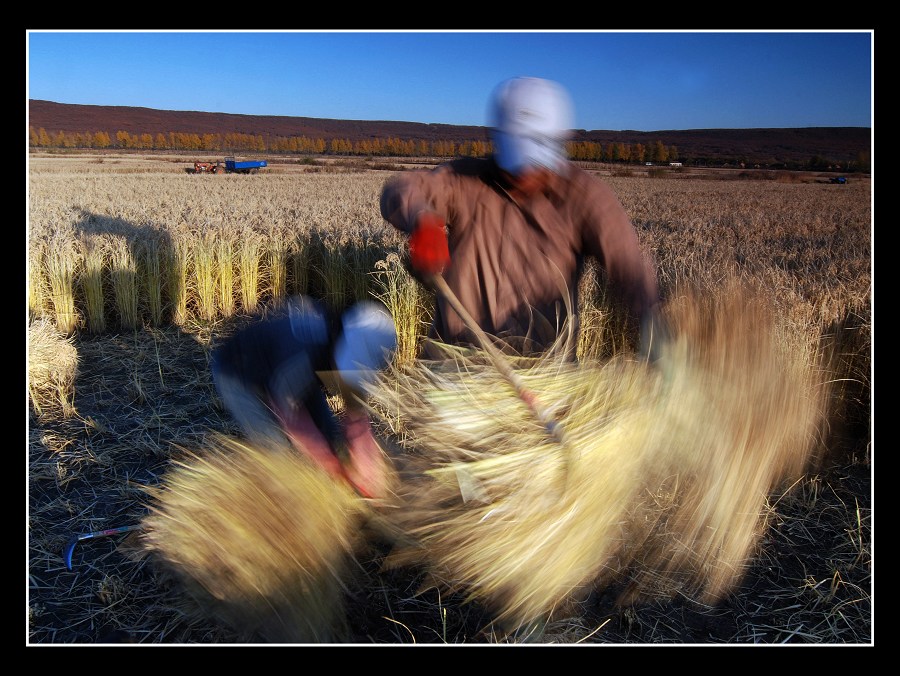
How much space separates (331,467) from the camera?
5.16 ft

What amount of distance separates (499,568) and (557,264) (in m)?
0.86

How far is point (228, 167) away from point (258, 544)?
59.1 feet

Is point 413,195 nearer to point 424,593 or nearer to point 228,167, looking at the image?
point 424,593

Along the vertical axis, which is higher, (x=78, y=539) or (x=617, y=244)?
(x=617, y=244)

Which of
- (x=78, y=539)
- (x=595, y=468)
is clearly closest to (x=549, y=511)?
(x=595, y=468)

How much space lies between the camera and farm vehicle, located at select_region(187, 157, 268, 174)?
1708 cm

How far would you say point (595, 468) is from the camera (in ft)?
4.00

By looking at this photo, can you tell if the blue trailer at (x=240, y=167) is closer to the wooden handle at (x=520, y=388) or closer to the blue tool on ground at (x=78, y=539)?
the blue tool on ground at (x=78, y=539)

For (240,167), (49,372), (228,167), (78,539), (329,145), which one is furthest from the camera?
(228,167)

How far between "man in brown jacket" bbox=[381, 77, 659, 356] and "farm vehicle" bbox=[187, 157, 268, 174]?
17.0 m

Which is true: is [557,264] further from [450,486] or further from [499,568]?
[499,568]

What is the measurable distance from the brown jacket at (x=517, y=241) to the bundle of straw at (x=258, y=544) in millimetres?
588

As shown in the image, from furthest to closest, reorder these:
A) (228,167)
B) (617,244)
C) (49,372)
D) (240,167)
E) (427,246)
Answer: (228,167), (240,167), (49,372), (617,244), (427,246)

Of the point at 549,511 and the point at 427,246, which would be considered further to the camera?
the point at 427,246
